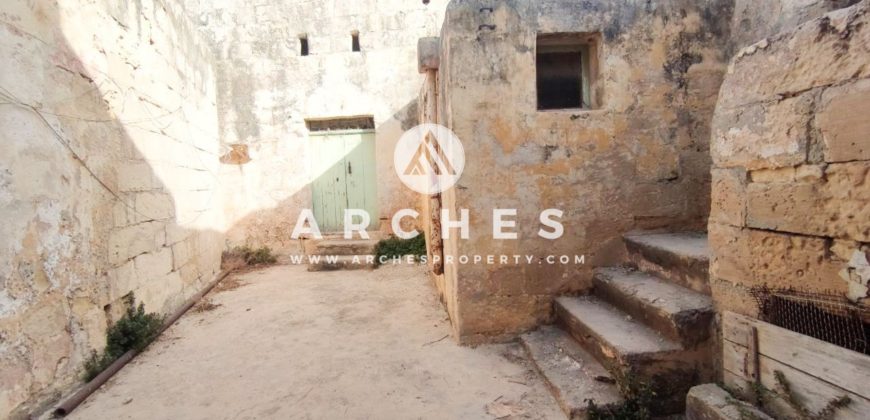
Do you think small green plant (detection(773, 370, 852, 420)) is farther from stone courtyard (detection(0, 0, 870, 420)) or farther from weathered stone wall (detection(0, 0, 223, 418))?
weathered stone wall (detection(0, 0, 223, 418))

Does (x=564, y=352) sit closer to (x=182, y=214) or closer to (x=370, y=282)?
(x=370, y=282)

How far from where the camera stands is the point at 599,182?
2.91 metres

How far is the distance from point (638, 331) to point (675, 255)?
21.6 inches

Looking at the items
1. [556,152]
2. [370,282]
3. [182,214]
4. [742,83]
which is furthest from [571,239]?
[182,214]

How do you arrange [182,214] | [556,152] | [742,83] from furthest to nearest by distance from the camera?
[182,214] → [556,152] → [742,83]

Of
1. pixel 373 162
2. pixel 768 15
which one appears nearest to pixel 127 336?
pixel 373 162

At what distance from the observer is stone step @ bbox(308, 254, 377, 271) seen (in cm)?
575

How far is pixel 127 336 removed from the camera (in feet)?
10.3

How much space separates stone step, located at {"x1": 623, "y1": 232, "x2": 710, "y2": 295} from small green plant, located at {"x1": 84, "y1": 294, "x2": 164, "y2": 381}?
3865mm

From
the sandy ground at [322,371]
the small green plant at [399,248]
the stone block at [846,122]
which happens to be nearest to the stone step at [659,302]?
the sandy ground at [322,371]

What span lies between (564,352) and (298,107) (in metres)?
5.41

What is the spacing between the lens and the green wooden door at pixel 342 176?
653 centimetres

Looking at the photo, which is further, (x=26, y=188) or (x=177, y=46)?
(x=177, y=46)

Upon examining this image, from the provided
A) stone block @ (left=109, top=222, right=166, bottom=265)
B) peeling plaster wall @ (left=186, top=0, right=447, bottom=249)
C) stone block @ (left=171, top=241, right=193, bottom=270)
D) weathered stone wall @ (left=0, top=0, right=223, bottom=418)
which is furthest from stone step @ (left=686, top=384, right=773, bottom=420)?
peeling plaster wall @ (left=186, top=0, right=447, bottom=249)
